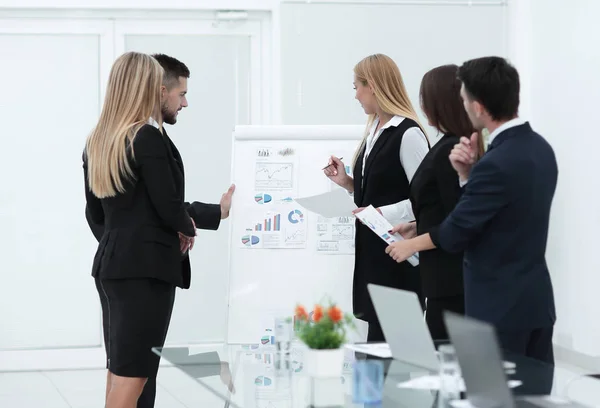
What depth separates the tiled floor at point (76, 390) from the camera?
4785mm

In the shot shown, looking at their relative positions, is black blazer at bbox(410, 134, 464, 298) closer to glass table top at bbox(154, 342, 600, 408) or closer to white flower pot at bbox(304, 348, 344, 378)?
glass table top at bbox(154, 342, 600, 408)

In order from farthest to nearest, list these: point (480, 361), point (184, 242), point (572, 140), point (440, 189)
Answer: point (572, 140) → point (184, 242) → point (440, 189) → point (480, 361)

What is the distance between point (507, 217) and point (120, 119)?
139cm

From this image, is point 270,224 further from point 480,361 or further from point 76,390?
point 480,361

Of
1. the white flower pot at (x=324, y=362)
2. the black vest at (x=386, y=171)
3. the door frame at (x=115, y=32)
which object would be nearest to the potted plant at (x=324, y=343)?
the white flower pot at (x=324, y=362)

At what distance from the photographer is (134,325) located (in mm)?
2957

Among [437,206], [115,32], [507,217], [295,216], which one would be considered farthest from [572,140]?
[507,217]

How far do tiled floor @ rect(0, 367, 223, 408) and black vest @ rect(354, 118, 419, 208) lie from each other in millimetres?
1801

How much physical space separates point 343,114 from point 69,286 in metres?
2.22

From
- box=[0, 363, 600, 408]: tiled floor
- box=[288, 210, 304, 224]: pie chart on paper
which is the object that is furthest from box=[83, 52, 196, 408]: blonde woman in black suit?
box=[0, 363, 600, 408]: tiled floor

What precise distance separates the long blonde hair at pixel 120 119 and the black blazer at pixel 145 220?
4 centimetres

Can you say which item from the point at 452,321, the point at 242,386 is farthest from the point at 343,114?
the point at 452,321

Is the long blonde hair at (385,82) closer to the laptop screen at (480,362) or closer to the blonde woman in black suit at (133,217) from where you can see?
the blonde woman in black suit at (133,217)

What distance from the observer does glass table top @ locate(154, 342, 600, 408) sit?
77.2 inches
